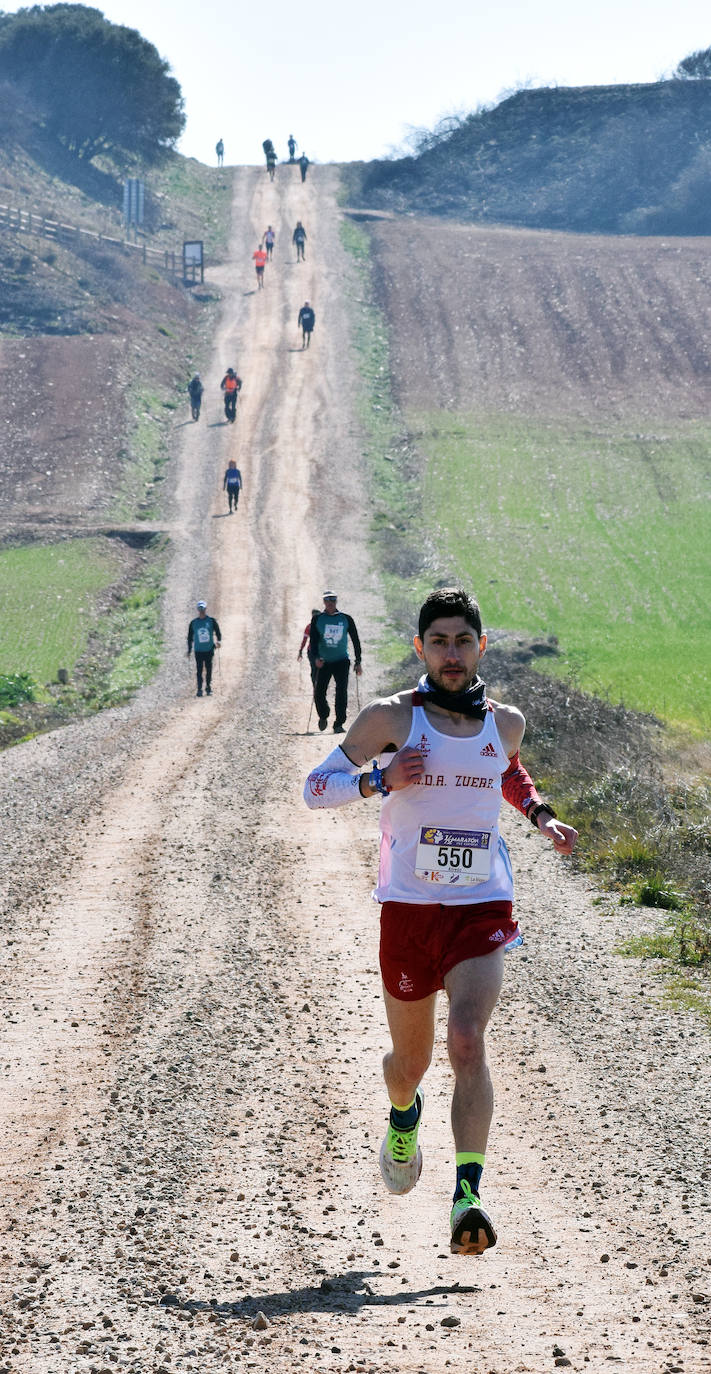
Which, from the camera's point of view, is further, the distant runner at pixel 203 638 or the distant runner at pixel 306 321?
the distant runner at pixel 306 321

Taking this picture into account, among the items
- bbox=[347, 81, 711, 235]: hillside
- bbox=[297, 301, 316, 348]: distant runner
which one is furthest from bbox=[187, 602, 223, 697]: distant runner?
bbox=[347, 81, 711, 235]: hillside

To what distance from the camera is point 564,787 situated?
1788cm

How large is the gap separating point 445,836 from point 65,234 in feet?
222

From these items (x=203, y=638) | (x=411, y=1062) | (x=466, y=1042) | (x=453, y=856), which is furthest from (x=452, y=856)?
(x=203, y=638)

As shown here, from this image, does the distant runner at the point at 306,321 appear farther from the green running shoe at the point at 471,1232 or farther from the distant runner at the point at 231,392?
the green running shoe at the point at 471,1232

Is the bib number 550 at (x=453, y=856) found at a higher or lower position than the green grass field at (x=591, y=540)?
higher

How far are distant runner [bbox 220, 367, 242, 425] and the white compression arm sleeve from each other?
45927 mm

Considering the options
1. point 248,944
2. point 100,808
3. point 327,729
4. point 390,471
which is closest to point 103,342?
point 390,471

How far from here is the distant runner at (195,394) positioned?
50.8 metres

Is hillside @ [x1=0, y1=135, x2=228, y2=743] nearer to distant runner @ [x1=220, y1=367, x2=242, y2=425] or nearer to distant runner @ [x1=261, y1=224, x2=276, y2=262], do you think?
distant runner @ [x1=220, y1=367, x2=242, y2=425]

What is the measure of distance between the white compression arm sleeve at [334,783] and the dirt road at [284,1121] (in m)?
1.96

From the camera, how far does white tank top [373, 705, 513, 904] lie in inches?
219

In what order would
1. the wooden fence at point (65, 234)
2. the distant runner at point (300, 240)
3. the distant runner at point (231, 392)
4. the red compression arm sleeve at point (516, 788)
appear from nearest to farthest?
the red compression arm sleeve at point (516, 788)
the distant runner at point (231, 392)
the wooden fence at point (65, 234)
the distant runner at point (300, 240)

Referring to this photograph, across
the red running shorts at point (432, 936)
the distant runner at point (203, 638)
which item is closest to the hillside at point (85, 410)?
the distant runner at point (203, 638)
